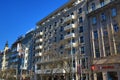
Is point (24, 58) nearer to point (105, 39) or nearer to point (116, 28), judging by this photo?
point (105, 39)

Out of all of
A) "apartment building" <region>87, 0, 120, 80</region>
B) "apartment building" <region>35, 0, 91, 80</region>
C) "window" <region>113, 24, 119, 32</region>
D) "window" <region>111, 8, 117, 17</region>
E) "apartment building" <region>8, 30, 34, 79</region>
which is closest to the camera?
"apartment building" <region>87, 0, 120, 80</region>

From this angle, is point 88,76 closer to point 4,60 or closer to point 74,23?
point 74,23

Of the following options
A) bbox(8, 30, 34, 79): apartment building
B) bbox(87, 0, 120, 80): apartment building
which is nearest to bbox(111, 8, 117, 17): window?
bbox(87, 0, 120, 80): apartment building

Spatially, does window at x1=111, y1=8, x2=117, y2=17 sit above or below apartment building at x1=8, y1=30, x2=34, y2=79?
above

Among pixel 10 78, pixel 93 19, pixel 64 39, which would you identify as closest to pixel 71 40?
pixel 64 39

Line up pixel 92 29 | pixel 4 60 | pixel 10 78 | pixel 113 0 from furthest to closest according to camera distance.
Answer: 1. pixel 4 60
2. pixel 10 78
3. pixel 92 29
4. pixel 113 0

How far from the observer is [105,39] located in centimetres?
3266

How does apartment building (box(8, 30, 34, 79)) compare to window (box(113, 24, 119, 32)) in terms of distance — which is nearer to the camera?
window (box(113, 24, 119, 32))

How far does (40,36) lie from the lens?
186 feet

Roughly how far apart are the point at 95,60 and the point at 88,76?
14.0 feet

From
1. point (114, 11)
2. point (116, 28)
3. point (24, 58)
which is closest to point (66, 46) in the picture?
point (116, 28)

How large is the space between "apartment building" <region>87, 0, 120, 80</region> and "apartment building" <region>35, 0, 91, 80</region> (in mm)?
2181

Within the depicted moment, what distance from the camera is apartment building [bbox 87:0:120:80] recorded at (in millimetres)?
30039

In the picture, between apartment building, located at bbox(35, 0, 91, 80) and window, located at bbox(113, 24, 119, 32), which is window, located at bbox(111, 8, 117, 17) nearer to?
window, located at bbox(113, 24, 119, 32)
